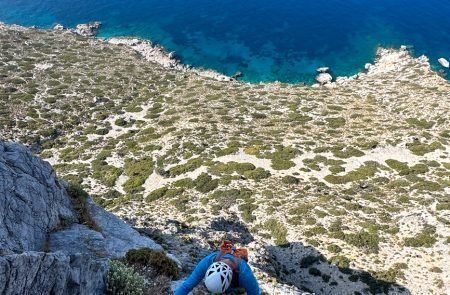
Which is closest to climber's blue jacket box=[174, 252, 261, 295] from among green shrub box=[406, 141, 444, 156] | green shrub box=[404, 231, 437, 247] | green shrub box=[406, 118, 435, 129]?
green shrub box=[404, 231, 437, 247]

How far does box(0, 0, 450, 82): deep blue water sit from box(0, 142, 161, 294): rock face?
79.6 meters

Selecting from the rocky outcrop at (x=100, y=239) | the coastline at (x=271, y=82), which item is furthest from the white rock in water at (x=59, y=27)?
the rocky outcrop at (x=100, y=239)

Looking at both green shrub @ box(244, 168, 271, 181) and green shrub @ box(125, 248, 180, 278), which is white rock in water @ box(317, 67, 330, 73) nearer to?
green shrub @ box(244, 168, 271, 181)

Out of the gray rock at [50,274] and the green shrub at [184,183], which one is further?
the green shrub at [184,183]

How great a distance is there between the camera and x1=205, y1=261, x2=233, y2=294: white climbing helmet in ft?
31.7

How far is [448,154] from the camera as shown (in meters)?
52.7

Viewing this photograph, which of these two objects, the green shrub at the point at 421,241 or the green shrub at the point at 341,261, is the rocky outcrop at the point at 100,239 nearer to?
the green shrub at the point at 341,261

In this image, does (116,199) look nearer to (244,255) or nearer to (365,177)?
(365,177)

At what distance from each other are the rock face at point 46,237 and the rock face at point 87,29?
353ft

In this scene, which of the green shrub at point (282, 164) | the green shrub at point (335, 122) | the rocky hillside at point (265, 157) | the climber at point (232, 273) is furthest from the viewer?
the green shrub at point (335, 122)

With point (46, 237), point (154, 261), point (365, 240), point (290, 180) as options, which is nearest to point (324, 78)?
point (290, 180)

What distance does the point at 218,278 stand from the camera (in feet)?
31.8

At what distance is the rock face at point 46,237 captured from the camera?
11756mm

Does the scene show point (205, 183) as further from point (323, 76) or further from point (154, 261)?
point (323, 76)
